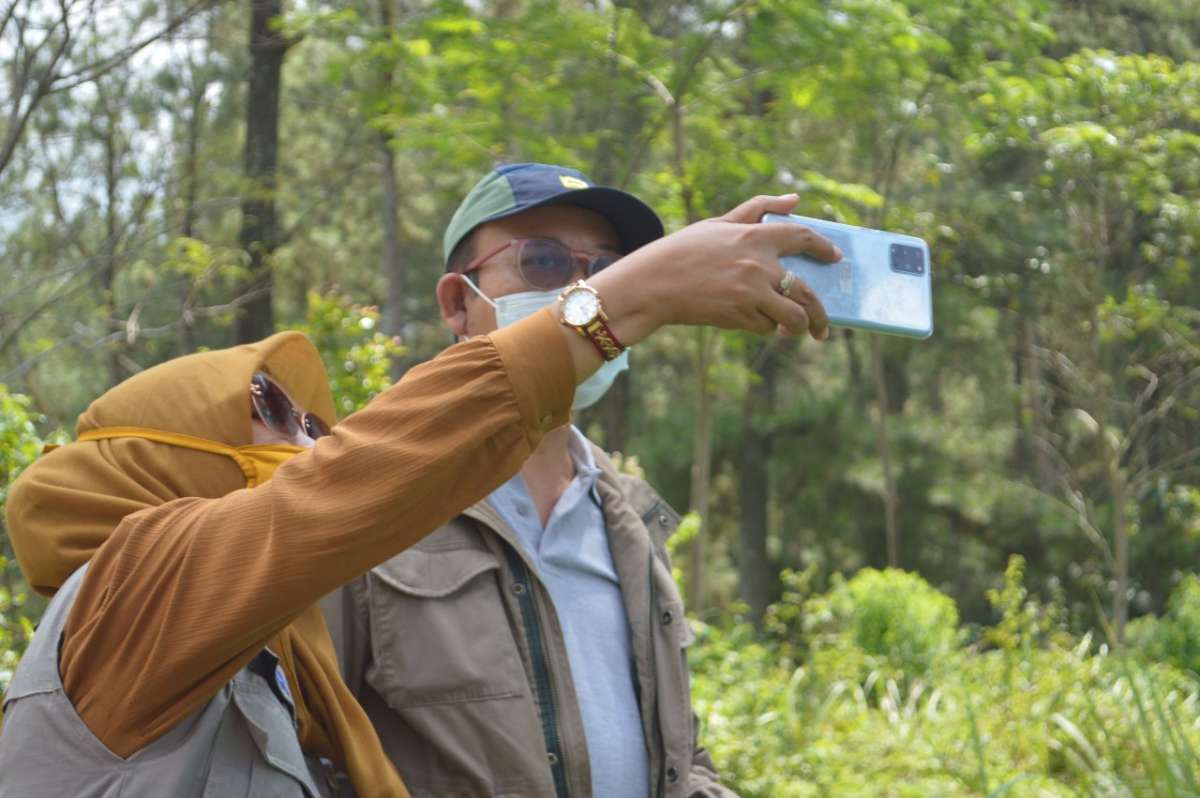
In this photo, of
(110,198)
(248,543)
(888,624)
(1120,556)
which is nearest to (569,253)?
(248,543)

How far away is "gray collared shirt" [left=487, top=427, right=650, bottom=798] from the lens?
219 cm

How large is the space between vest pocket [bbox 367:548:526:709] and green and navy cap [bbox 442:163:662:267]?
603mm

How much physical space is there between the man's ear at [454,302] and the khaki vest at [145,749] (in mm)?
1073

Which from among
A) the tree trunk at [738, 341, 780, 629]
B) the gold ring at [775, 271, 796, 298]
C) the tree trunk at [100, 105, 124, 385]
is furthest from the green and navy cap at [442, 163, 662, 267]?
the tree trunk at [738, 341, 780, 629]

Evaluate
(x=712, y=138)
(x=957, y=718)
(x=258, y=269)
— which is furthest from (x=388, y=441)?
(x=258, y=269)

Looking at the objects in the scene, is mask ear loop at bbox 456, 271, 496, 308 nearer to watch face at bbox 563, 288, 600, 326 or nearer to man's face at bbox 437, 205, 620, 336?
man's face at bbox 437, 205, 620, 336

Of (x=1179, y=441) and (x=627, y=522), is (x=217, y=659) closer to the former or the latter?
(x=627, y=522)

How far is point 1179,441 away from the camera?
17406 mm

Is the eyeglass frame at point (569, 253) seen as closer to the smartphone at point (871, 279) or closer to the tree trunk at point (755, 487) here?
the smartphone at point (871, 279)

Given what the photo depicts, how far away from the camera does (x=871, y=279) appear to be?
1676mm

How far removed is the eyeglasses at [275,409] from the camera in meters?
1.74

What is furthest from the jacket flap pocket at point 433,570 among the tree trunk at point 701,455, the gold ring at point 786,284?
the tree trunk at point 701,455

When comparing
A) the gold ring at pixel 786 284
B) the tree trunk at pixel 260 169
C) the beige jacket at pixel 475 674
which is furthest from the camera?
the tree trunk at pixel 260 169

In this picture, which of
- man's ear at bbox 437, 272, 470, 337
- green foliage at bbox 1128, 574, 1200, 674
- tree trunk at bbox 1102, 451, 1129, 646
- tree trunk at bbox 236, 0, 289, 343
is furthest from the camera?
tree trunk at bbox 236, 0, 289, 343
